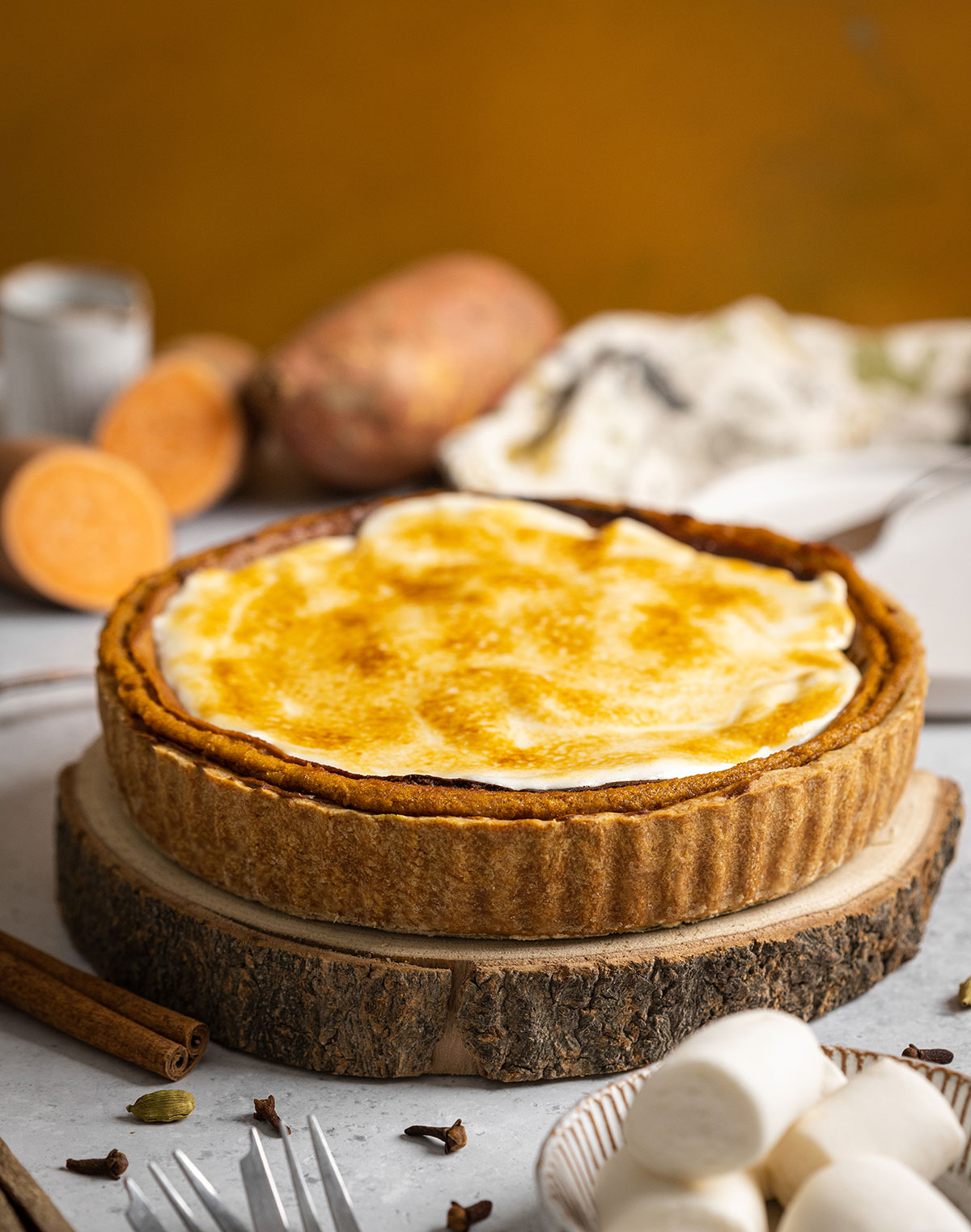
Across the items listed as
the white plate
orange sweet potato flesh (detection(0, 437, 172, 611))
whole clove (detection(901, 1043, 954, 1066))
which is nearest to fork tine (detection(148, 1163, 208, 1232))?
whole clove (detection(901, 1043, 954, 1066))

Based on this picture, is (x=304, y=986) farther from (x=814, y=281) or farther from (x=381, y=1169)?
(x=814, y=281)

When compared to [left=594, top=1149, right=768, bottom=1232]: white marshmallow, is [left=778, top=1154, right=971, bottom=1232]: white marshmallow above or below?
above

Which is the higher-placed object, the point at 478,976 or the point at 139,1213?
the point at 478,976


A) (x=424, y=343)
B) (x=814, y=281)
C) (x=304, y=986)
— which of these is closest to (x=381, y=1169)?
(x=304, y=986)

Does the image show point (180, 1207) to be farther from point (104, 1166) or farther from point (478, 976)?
point (478, 976)

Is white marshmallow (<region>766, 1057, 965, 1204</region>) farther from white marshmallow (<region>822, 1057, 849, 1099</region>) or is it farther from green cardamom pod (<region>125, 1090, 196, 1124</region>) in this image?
green cardamom pod (<region>125, 1090, 196, 1124</region>)

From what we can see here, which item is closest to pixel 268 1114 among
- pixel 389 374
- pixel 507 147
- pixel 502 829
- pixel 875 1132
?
pixel 502 829
